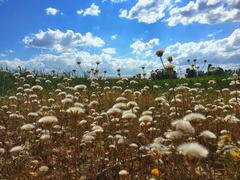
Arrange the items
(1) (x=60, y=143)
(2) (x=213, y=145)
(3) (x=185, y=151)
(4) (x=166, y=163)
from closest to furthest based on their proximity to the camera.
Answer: (3) (x=185, y=151) < (4) (x=166, y=163) < (2) (x=213, y=145) < (1) (x=60, y=143)

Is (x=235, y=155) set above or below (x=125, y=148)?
above

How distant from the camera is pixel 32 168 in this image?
7094 mm

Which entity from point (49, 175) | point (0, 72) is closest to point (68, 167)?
point (49, 175)

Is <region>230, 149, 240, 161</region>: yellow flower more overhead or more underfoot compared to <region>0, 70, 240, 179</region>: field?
more overhead

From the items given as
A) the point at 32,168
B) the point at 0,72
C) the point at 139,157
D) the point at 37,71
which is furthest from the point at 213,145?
the point at 37,71

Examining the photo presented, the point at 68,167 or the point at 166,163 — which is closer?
the point at 166,163

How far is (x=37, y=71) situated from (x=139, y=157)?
749 inches

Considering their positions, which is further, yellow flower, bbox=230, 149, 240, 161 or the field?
the field

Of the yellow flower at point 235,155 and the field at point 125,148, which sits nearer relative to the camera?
the yellow flower at point 235,155

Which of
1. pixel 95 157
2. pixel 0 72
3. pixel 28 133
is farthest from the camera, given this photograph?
pixel 0 72

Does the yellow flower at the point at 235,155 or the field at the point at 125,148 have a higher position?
the yellow flower at the point at 235,155

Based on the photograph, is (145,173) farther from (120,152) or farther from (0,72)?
(0,72)

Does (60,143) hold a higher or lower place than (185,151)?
lower

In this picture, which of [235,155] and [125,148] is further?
[125,148]
